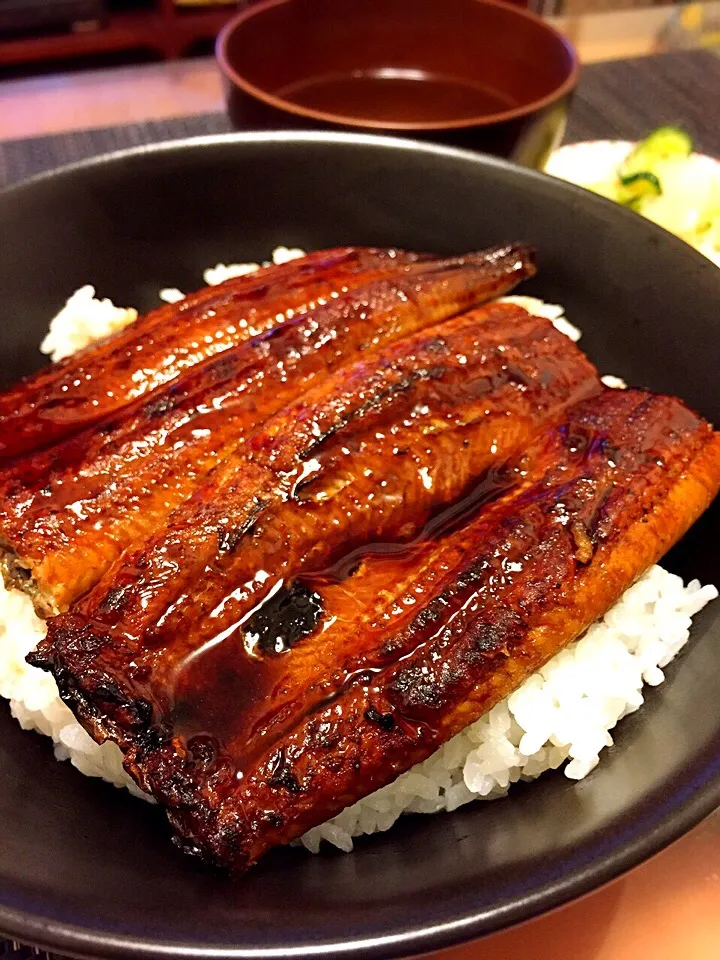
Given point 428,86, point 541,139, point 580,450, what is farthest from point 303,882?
point 428,86

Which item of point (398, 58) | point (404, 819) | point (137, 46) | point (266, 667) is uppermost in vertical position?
point (398, 58)

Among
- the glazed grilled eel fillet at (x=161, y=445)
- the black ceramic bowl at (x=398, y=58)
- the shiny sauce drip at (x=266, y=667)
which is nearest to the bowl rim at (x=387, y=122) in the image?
the black ceramic bowl at (x=398, y=58)

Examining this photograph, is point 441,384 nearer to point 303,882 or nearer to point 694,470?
point 694,470

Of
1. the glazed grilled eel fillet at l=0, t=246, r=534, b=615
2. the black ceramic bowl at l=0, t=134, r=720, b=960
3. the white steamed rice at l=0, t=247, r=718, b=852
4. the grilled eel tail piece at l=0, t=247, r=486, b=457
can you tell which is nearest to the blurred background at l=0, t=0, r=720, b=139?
the black ceramic bowl at l=0, t=134, r=720, b=960

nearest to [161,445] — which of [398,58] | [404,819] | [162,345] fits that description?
[162,345]

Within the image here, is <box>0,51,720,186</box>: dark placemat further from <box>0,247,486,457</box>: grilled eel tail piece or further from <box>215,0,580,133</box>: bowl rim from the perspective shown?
<box>0,247,486,457</box>: grilled eel tail piece

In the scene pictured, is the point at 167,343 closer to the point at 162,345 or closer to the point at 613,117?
the point at 162,345
